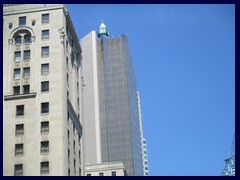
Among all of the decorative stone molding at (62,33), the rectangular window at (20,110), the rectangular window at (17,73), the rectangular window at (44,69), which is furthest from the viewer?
the decorative stone molding at (62,33)

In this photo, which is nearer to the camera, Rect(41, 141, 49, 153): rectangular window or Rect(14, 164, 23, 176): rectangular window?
Rect(14, 164, 23, 176): rectangular window

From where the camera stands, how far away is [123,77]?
645 feet

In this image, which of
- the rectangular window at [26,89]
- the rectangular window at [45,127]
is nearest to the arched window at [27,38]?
the rectangular window at [26,89]

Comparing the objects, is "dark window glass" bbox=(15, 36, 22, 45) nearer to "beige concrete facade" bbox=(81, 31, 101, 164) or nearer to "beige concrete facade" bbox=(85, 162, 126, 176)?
"beige concrete facade" bbox=(85, 162, 126, 176)

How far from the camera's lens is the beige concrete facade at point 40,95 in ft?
210

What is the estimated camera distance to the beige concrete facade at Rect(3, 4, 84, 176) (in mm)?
64125

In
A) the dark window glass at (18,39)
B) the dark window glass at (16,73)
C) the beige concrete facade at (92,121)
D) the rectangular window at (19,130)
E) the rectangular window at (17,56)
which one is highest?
the beige concrete facade at (92,121)

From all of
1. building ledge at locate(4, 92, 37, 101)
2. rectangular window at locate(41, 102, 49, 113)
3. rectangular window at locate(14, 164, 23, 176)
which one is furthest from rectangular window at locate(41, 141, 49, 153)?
building ledge at locate(4, 92, 37, 101)

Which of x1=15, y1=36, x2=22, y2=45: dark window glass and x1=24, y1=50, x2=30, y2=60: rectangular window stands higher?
x1=15, y1=36, x2=22, y2=45: dark window glass

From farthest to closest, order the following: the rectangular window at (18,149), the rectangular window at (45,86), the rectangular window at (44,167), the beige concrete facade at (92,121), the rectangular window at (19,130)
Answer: the beige concrete facade at (92,121) → the rectangular window at (45,86) → the rectangular window at (19,130) → the rectangular window at (18,149) → the rectangular window at (44,167)

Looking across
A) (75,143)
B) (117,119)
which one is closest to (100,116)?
(117,119)

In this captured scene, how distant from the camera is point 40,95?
2667 inches

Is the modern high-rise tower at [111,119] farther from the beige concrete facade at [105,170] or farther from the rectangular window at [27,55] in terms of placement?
the rectangular window at [27,55]

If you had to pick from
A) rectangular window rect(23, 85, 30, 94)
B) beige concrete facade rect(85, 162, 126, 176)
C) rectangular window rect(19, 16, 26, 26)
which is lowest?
beige concrete facade rect(85, 162, 126, 176)
